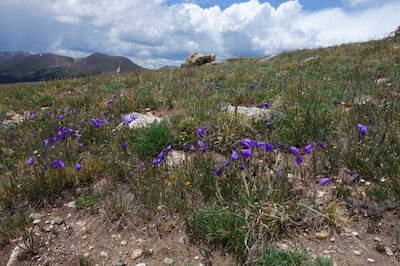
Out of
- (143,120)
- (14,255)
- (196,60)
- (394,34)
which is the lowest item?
(14,255)

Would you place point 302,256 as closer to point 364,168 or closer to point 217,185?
point 217,185

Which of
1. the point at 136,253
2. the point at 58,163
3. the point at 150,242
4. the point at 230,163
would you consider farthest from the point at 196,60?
the point at 136,253

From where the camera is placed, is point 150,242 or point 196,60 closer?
point 150,242

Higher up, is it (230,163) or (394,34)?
(394,34)

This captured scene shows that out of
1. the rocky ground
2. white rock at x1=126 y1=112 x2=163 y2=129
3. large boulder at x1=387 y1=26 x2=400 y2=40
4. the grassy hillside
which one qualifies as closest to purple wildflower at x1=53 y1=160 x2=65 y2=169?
the grassy hillside

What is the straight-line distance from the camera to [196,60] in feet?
101

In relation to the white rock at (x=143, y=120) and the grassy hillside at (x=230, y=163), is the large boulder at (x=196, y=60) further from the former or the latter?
the white rock at (x=143, y=120)

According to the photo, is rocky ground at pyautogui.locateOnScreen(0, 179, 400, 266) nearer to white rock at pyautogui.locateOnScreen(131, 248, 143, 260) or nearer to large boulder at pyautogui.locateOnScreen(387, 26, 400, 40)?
white rock at pyautogui.locateOnScreen(131, 248, 143, 260)

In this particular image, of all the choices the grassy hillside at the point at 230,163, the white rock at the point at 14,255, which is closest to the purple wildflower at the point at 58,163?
the grassy hillside at the point at 230,163

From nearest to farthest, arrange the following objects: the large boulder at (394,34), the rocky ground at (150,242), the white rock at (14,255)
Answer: the rocky ground at (150,242)
the white rock at (14,255)
the large boulder at (394,34)

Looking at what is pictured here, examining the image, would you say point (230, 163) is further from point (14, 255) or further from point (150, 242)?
point (14, 255)

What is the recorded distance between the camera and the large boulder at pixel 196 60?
30.5 m

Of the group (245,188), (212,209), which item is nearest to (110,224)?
(212,209)

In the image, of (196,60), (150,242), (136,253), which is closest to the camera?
(136,253)
